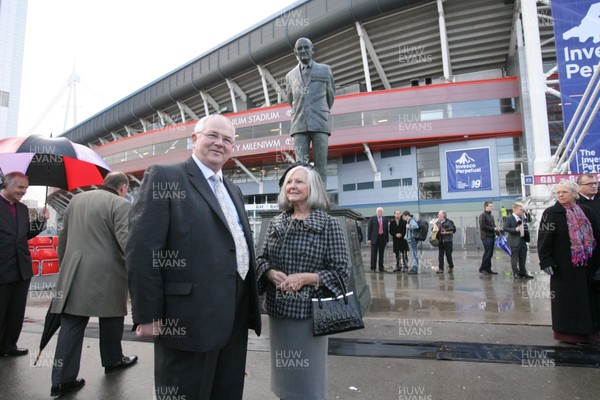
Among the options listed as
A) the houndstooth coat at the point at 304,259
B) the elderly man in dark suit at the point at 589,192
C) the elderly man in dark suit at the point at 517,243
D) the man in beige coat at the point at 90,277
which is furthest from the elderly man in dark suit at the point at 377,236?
the houndstooth coat at the point at 304,259

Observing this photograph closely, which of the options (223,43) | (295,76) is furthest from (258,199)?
(295,76)

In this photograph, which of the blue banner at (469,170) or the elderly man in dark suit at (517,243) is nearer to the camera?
the elderly man in dark suit at (517,243)

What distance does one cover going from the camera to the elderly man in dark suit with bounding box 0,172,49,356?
3559 millimetres

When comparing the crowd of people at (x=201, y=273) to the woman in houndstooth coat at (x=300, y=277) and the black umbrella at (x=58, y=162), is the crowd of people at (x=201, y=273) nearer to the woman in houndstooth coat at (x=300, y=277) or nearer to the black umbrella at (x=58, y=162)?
the woman in houndstooth coat at (x=300, y=277)

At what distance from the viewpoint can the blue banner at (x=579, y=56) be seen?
46.8 feet

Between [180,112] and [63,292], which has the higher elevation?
[180,112]

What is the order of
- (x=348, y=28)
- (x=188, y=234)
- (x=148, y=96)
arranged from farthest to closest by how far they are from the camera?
(x=148, y=96), (x=348, y=28), (x=188, y=234)

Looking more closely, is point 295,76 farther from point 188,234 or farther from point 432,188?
point 432,188

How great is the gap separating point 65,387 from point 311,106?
4.37 m

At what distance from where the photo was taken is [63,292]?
292 centimetres

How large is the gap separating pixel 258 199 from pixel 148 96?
2055cm

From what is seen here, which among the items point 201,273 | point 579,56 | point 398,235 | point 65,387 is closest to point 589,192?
point 201,273

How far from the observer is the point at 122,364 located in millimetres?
3307

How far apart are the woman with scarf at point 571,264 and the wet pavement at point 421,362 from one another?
236 millimetres
